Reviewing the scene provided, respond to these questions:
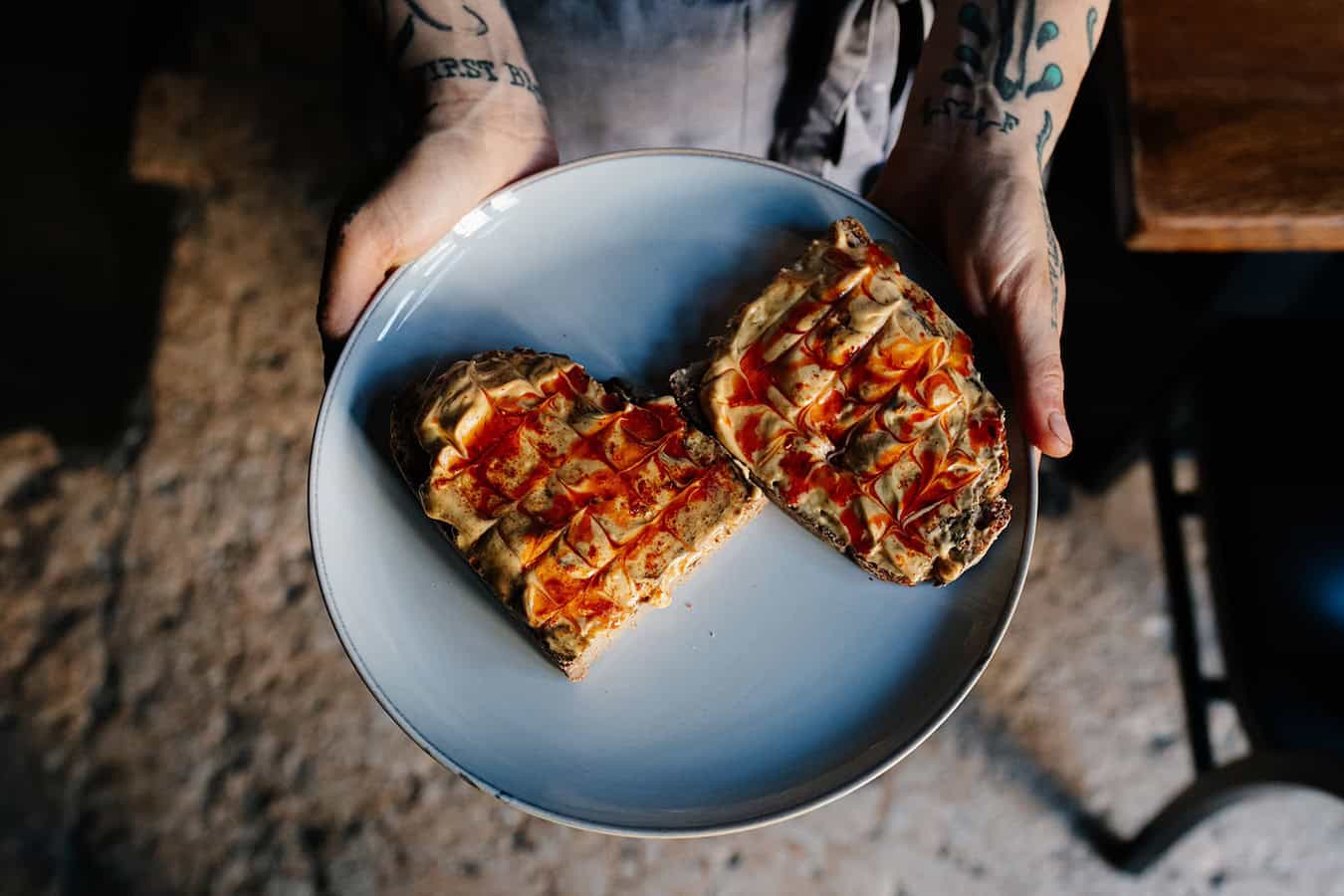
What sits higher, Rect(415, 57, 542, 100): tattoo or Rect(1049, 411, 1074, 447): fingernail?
Rect(415, 57, 542, 100): tattoo

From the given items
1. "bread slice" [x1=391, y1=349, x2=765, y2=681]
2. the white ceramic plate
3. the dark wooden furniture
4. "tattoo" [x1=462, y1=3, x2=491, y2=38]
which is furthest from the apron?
the dark wooden furniture

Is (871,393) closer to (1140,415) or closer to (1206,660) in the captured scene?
(1140,415)

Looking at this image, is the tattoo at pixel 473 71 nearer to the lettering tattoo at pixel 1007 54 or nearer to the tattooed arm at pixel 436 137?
the tattooed arm at pixel 436 137

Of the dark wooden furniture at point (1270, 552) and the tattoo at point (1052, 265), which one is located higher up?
the tattoo at point (1052, 265)

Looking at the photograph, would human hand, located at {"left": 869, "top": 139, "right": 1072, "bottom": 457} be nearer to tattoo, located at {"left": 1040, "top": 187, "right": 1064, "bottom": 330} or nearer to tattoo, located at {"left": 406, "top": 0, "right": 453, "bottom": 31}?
tattoo, located at {"left": 1040, "top": 187, "right": 1064, "bottom": 330}

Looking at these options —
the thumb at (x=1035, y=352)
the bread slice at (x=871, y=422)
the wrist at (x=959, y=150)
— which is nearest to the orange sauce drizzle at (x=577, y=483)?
the bread slice at (x=871, y=422)

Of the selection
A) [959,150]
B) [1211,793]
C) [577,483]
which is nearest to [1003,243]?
[959,150]

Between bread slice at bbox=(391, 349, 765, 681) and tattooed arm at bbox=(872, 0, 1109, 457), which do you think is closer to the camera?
bread slice at bbox=(391, 349, 765, 681)

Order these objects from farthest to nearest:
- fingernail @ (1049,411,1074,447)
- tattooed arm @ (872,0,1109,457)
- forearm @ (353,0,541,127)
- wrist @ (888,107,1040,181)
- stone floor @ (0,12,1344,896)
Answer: stone floor @ (0,12,1344,896)
forearm @ (353,0,541,127)
wrist @ (888,107,1040,181)
tattooed arm @ (872,0,1109,457)
fingernail @ (1049,411,1074,447)
